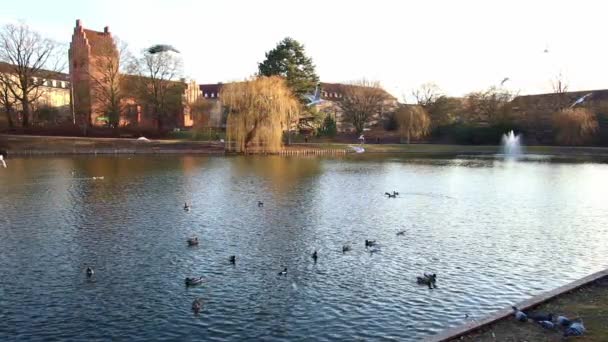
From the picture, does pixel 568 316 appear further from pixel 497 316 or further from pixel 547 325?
pixel 497 316

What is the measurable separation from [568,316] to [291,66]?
76.4 meters

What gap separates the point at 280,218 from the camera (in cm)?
2281

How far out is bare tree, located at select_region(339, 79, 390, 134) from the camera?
106m

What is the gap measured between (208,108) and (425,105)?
150ft

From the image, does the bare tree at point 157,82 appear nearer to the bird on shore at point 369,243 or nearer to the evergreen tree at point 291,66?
the evergreen tree at point 291,66

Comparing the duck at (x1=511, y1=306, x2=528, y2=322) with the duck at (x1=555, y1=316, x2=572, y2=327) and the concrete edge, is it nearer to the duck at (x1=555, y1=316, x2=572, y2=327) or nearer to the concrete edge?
the concrete edge

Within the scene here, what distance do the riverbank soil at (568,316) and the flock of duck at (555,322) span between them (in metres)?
0.09

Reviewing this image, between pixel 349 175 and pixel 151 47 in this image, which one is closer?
pixel 349 175

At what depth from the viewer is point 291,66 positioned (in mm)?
83188

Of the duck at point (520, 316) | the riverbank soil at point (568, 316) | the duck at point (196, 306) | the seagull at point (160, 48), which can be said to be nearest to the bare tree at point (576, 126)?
the seagull at point (160, 48)

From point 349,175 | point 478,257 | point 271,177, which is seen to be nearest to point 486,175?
point 349,175

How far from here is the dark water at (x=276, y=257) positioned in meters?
11.0

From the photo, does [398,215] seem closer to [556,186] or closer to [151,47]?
[556,186]

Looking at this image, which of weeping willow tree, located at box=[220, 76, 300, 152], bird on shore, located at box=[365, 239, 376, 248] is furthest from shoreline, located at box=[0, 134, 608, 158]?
bird on shore, located at box=[365, 239, 376, 248]
